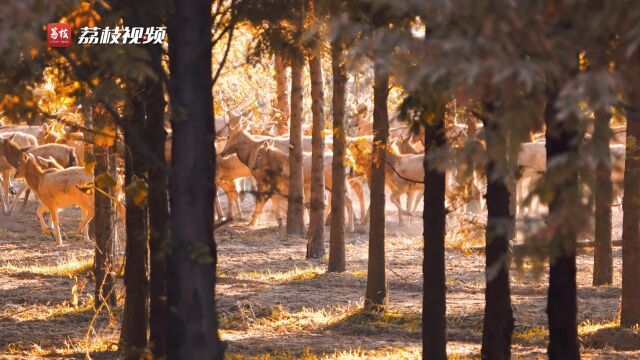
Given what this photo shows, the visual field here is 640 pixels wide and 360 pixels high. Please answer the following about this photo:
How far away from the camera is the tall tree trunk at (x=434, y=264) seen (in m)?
8.27

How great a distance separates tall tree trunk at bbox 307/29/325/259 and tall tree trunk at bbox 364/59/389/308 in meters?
4.72

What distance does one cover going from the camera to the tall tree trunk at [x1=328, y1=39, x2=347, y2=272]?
47.1 ft

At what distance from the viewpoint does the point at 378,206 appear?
494 inches

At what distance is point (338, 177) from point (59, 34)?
869cm

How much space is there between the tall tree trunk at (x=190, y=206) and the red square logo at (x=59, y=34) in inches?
52.4

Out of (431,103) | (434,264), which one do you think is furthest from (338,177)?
(431,103)

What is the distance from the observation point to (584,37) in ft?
15.8

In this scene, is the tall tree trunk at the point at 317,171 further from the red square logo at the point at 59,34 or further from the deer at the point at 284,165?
the red square logo at the point at 59,34

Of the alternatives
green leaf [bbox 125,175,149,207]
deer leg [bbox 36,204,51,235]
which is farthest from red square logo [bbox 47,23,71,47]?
deer leg [bbox 36,204,51,235]

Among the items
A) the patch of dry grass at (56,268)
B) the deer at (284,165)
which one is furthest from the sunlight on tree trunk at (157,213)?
the deer at (284,165)

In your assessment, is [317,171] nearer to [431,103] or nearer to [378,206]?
[378,206]

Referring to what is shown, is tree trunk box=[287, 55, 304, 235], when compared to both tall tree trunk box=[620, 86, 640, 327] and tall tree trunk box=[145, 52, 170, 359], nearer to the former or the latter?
tall tree trunk box=[620, 86, 640, 327]

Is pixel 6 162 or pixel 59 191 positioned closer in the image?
pixel 59 191

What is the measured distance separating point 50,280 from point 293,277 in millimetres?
3656
